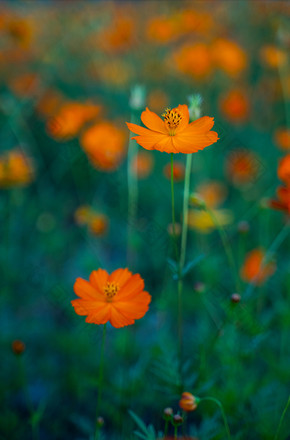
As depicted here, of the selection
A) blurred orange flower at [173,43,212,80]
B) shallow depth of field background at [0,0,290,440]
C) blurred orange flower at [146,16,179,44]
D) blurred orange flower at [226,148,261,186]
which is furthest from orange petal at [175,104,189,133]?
blurred orange flower at [146,16,179,44]

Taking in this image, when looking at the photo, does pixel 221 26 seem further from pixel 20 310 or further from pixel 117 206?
pixel 20 310

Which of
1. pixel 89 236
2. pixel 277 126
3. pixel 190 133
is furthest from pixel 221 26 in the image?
pixel 190 133

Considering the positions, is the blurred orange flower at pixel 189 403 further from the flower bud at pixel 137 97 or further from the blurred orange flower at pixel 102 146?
the blurred orange flower at pixel 102 146

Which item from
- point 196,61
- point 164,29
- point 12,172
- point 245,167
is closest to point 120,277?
point 12,172

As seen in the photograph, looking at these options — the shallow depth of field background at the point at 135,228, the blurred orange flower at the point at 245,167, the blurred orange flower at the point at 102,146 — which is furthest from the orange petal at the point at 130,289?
the blurred orange flower at the point at 245,167

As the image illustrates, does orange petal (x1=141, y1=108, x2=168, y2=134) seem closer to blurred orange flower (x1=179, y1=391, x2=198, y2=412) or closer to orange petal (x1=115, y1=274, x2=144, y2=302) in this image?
orange petal (x1=115, y1=274, x2=144, y2=302)
